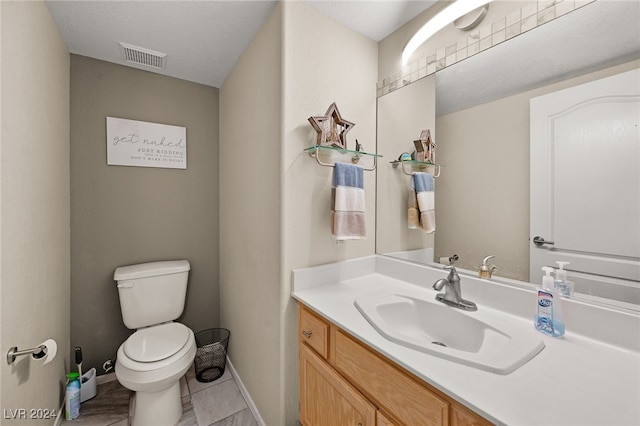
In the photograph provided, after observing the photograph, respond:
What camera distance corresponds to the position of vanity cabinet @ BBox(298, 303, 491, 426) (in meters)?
0.67

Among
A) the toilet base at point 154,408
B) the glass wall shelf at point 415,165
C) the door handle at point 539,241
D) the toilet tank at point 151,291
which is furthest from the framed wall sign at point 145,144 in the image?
the door handle at point 539,241

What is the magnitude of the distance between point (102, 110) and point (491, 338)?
252 cm

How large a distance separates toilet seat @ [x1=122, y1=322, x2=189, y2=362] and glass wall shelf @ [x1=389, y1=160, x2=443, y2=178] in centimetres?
163

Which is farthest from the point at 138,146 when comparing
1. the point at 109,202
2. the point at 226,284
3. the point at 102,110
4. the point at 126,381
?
the point at 126,381

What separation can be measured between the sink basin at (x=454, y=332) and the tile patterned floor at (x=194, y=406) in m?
1.13

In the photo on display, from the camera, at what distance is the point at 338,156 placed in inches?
55.4

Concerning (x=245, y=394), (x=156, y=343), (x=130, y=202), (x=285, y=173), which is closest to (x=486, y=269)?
(x=285, y=173)

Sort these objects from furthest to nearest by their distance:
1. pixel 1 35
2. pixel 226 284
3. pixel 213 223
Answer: pixel 213 223 < pixel 226 284 < pixel 1 35

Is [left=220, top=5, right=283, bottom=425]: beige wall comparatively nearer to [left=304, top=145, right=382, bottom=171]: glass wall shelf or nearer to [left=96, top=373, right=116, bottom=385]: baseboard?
[left=304, top=145, right=382, bottom=171]: glass wall shelf

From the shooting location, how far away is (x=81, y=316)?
5.88 ft

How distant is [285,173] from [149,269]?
1293 mm

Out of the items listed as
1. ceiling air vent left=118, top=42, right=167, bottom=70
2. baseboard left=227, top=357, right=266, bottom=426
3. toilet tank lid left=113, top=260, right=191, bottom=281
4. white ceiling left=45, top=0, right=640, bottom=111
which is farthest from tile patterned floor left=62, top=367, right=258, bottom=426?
ceiling air vent left=118, top=42, right=167, bottom=70

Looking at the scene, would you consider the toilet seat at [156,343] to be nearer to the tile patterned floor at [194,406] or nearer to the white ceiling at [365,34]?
the tile patterned floor at [194,406]

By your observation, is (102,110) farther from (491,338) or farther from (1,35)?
(491,338)
